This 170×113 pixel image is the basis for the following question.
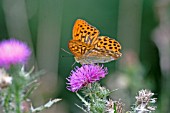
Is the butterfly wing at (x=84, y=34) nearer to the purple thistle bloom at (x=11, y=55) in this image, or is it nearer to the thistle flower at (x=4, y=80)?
the purple thistle bloom at (x=11, y=55)

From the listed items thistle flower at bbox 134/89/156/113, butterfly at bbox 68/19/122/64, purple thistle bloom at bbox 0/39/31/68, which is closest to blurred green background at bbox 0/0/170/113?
butterfly at bbox 68/19/122/64

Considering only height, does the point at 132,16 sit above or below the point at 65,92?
above

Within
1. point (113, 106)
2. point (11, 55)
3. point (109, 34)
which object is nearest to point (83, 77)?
point (113, 106)

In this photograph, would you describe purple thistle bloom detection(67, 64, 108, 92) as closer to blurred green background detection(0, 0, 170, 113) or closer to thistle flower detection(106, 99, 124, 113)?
thistle flower detection(106, 99, 124, 113)

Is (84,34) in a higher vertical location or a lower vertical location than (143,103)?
higher

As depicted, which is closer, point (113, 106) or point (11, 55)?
point (11, 55)

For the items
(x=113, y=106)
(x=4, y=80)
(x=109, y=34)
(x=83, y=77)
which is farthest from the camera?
(x=109, y=34)

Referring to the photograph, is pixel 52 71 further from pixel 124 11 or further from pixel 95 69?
pixel 95 69

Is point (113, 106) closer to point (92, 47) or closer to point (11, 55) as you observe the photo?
point (92, 47)

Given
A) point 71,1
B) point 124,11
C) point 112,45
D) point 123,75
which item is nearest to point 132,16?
point 124,11
